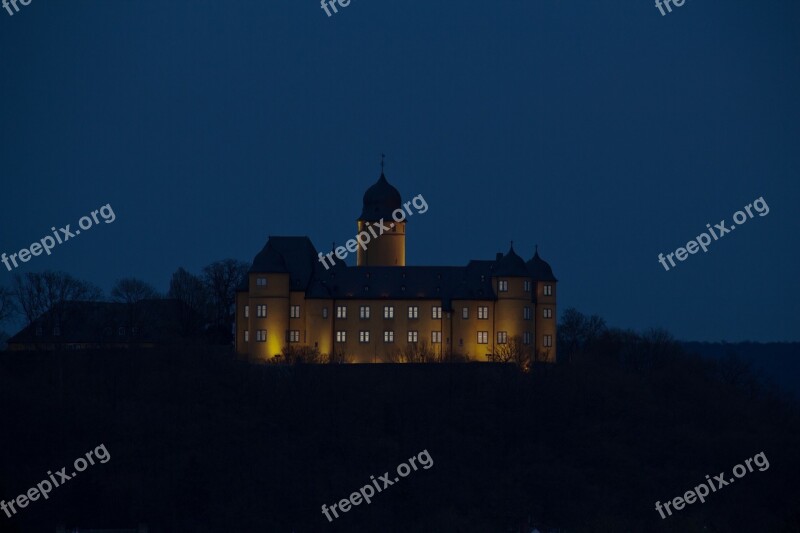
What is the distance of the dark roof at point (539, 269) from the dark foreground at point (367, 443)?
16.6 ft

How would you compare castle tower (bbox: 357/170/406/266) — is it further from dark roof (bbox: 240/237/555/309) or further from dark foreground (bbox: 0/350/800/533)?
dark foreground (bbox: 0/350/800/533)

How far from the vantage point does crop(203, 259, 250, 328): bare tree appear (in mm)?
105625

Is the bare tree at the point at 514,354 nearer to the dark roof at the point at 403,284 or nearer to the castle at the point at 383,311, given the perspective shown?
the castle at the point at 383,311

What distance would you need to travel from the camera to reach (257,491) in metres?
90.8

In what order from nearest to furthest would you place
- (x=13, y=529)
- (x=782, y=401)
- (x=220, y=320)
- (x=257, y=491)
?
1. (x=13, y=529)
2. (x=257, y=491)
3. (x=220, y=320)
4. (x=782, y=401)

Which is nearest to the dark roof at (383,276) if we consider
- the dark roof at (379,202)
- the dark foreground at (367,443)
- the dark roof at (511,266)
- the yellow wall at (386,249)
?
the dark roof at (511,266)

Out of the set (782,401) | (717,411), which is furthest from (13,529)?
(782,401)

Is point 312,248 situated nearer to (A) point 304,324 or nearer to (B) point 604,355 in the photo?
(A) point 304,324

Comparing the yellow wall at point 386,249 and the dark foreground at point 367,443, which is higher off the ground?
the yellow wall at point 386,249

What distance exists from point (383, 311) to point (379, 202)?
9.67 metres

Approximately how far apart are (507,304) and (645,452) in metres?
10.6

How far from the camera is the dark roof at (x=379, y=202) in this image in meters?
104

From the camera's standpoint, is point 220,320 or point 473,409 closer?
point 473,409

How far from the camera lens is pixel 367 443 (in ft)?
312
